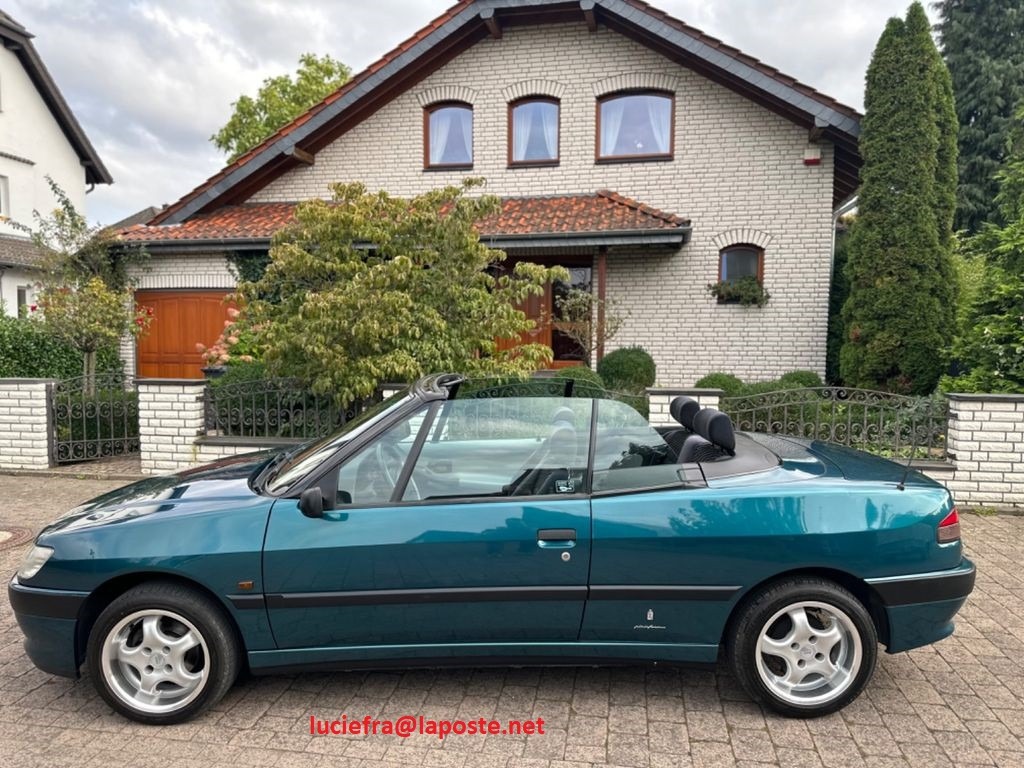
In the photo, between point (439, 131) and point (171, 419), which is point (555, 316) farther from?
A: point (171, 419)

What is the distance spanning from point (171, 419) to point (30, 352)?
5.29 m

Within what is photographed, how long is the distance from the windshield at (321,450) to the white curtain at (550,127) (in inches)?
392

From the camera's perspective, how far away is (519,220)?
11.1m

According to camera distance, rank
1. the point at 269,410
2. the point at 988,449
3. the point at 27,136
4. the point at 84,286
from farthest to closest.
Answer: the point at 27,136
the point at 84,286
the point at 269,410
the point at 988,449

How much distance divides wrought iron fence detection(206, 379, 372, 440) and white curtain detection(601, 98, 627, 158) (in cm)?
747

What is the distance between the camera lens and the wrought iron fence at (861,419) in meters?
6.41

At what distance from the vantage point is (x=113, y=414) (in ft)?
26.9

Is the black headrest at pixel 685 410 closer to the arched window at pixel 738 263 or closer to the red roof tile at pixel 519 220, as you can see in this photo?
the red roof tile at pixel 519 220

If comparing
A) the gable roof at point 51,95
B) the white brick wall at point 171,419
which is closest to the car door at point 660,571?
the white brick wall at point 171,419

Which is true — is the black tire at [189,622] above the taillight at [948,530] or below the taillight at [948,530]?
below

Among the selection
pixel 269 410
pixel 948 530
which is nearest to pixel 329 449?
pixel 948 530

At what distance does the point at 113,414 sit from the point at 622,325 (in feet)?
26.0

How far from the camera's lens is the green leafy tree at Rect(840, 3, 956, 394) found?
9.44 meters

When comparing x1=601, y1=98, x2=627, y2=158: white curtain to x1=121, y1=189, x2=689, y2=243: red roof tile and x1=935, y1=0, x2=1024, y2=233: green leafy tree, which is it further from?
x1=935, y1=0, x2=1024, y2=233: green leafy tree
